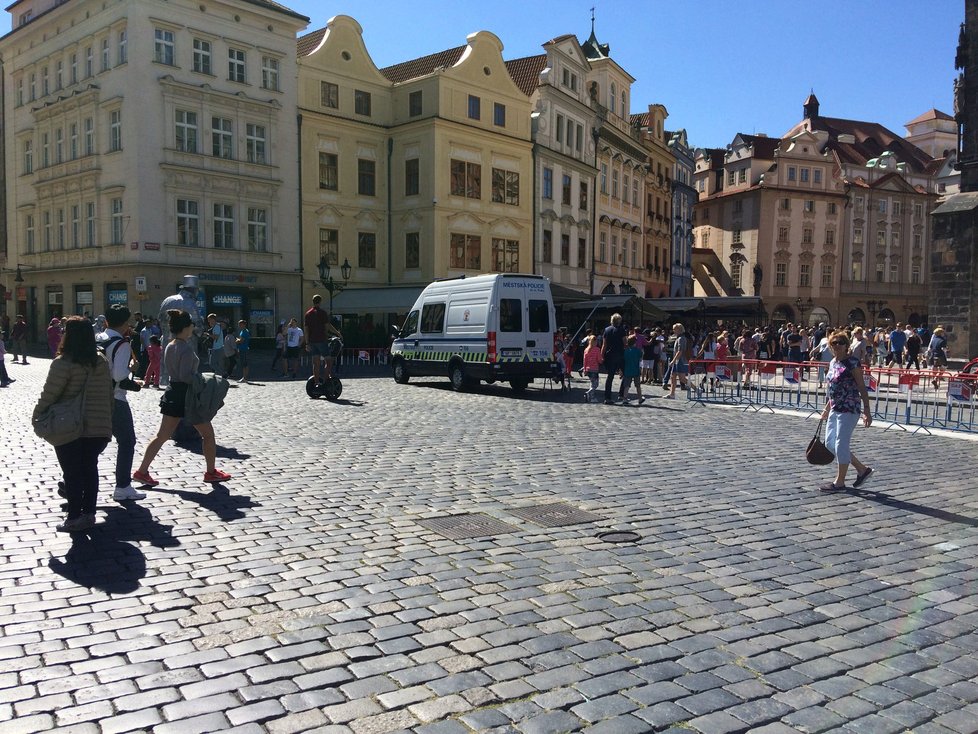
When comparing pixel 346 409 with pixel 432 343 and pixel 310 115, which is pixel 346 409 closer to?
pixel 432 343

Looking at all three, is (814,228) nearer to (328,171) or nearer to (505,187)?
(505,187)

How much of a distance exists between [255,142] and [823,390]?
2604 cm

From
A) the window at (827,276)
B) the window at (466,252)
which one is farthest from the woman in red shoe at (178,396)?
the window at (827,276)

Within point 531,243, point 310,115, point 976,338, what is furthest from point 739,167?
point 976,338

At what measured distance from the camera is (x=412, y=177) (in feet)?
130

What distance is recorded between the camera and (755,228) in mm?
72250

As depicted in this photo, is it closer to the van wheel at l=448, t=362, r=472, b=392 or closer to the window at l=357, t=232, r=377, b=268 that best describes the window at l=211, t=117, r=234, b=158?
the window at l=357, t=232, r=377, b=268

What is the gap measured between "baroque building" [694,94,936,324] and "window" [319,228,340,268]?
44471mm

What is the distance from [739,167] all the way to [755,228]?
6.26 m

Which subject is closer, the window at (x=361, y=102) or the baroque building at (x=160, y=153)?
the baroque building at (x=160, y=153)

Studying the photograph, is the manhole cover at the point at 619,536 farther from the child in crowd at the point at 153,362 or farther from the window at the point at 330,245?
the window at the point at 330,245

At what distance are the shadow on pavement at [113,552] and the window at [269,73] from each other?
31.7 m

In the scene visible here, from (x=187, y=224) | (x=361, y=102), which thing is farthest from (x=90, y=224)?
(x=361, y=102)

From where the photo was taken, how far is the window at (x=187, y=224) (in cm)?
3266
